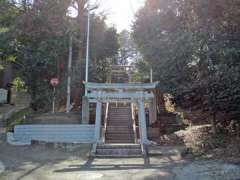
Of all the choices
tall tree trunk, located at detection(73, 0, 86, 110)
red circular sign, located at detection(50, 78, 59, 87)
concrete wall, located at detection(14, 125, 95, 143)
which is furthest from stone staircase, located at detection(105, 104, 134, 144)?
red circular sign, located at detection(50, 78, 59, 87)

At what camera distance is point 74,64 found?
1686cm

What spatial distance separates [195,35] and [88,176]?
6557 mm

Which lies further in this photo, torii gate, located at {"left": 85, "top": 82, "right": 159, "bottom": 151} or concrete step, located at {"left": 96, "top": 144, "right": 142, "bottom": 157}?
torii gate, located at {"left": 85, "top": 82, "right": 159, "bottom": 151}

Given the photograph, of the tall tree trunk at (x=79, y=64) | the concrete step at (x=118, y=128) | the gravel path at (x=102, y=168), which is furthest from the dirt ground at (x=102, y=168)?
the tall tree trunk at (x=79, y=64)

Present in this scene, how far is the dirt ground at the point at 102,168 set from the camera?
692 cm

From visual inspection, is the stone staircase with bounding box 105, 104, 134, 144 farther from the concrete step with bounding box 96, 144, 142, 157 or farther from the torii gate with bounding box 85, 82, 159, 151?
the concrete step with bounding box 96, 144, 142, 157

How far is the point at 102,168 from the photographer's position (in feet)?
26.7

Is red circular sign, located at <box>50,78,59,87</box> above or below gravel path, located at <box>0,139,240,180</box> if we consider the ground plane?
above

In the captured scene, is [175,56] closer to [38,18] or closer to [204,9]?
[204,9]

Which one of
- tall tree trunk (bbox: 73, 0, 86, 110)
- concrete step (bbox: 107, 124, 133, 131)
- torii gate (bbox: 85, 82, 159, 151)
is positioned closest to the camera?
torii gate (bbox: 85, 82, 159, 151)

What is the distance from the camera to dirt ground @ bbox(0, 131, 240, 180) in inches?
272

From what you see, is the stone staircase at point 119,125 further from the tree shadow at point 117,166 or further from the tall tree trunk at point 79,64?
the tree shadow at point 117,166

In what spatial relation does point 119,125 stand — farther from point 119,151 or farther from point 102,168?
point 102,168

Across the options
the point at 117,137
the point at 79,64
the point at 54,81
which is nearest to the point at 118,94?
the point at 117,137
